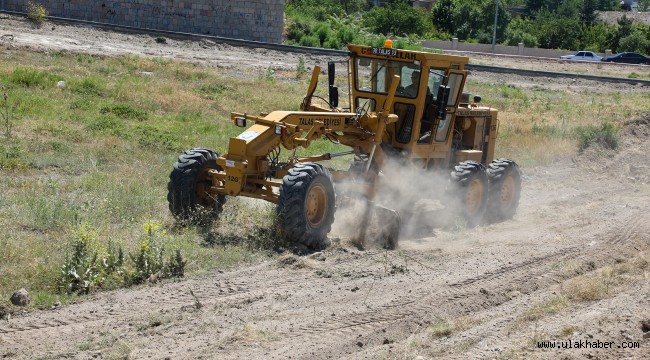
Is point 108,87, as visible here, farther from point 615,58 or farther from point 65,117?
point 615,58

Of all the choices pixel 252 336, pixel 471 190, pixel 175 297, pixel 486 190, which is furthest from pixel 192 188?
pixel 486 190

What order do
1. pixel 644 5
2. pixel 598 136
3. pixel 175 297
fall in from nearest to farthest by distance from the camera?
pixel 175 297 → pixel 598 136 → pixel 644 5

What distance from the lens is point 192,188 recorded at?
38.5 ft

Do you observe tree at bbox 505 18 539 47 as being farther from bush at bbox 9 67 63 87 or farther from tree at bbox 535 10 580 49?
bush at bbox 9 67 63 87

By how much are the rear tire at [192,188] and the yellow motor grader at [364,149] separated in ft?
0.05

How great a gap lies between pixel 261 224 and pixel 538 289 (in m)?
4.03

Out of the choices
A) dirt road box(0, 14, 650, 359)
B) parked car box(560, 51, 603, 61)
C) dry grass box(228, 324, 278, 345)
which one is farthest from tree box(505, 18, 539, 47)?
dry grass box(228, 324, 278, 345)

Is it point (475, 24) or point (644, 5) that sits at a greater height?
point (644, 5)

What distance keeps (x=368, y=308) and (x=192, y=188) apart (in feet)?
12.3

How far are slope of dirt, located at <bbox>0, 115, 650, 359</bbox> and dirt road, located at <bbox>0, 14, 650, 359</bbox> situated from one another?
0.02 meters

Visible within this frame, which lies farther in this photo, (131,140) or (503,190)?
(131,140)

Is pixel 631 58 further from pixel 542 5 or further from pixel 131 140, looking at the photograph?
pixel 131 140

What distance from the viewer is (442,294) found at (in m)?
9.69

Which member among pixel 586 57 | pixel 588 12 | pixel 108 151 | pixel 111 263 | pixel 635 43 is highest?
pixel 588 12
